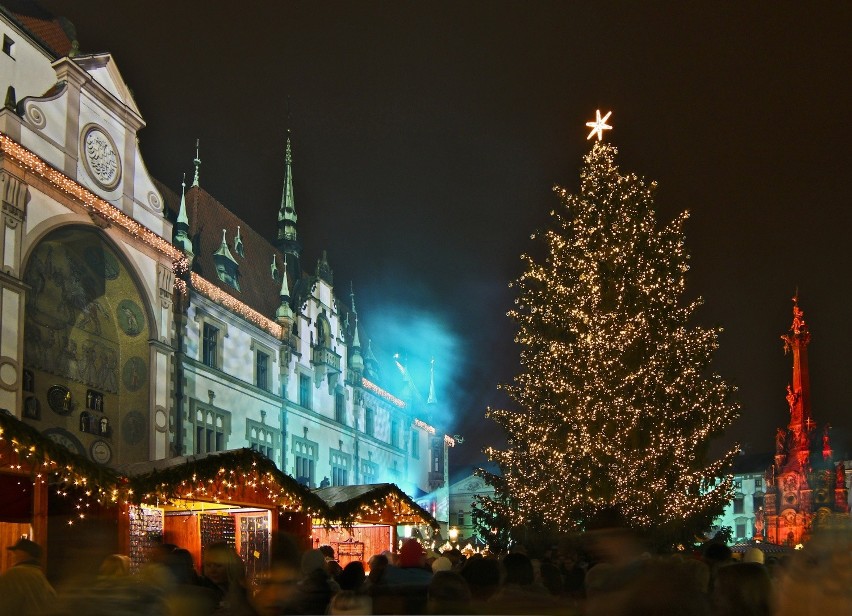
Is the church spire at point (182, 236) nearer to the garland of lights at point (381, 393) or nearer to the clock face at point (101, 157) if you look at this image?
the clock face at point (101, 157)

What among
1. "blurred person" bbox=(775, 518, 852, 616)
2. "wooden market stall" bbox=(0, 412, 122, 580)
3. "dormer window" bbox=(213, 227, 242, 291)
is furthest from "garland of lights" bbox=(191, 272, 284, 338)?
"blurred person" bbox=(775, 518, 852, 616)

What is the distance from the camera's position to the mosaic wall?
23.7 meters

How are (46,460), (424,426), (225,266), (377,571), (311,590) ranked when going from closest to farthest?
(311,590) → (377,571) → (46,460) → (225,266) → (424,426)

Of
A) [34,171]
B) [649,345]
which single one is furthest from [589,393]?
[34,171]

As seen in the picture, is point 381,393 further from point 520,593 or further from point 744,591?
point 520,593

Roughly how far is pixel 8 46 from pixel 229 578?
67.8 feet

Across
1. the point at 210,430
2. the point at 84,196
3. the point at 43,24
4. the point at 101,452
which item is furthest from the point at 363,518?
the point at 43,24

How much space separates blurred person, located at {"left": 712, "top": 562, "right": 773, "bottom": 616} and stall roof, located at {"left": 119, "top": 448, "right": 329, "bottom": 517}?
12.2 metres

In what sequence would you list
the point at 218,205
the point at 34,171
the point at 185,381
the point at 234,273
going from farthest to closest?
1. the point at 218,205
2. the point at 234,273
3. the point at 185,381
4. the point at 34,171

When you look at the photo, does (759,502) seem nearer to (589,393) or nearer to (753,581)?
(589,393)

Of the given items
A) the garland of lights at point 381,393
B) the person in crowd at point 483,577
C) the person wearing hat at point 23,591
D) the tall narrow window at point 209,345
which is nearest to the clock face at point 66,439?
the tall narrow window at point 209,345

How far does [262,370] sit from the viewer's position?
125 feet

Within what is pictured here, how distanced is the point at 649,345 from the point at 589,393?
87.7 inches

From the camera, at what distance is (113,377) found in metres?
26.5
